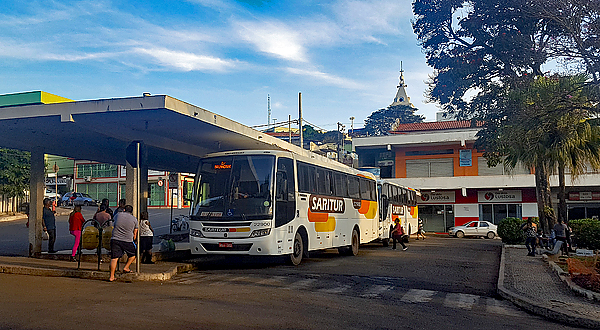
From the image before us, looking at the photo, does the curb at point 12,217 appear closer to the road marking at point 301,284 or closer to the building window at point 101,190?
the building window at point 101,190

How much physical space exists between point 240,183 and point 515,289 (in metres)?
6.95

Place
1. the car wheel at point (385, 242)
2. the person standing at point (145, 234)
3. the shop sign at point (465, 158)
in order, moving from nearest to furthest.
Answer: the person standing at point (145, 234), the car wheel at point (385, 242), the shop sign at point (465, 158)

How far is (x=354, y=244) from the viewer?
62.8 feet

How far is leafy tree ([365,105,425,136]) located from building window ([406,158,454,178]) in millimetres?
38211

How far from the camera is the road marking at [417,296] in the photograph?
9586 millimetres

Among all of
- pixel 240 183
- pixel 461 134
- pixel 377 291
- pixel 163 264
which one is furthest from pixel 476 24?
pixel 461 134

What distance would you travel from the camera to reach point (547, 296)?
9852 millimetres

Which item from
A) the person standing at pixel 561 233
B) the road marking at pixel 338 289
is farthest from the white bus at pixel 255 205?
the person standing at pixel 561 233

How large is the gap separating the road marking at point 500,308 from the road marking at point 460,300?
0.28m

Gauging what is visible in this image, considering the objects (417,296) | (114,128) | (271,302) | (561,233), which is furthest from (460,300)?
(561,233)

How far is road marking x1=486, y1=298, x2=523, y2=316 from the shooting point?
8.76 meters

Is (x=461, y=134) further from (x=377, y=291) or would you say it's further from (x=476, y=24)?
(x=377, y=291)

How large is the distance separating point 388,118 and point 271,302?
254ft

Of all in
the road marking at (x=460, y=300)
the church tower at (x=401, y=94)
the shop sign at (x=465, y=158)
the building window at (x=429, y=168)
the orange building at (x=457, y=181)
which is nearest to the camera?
the road marking at (x=460, y=300)
